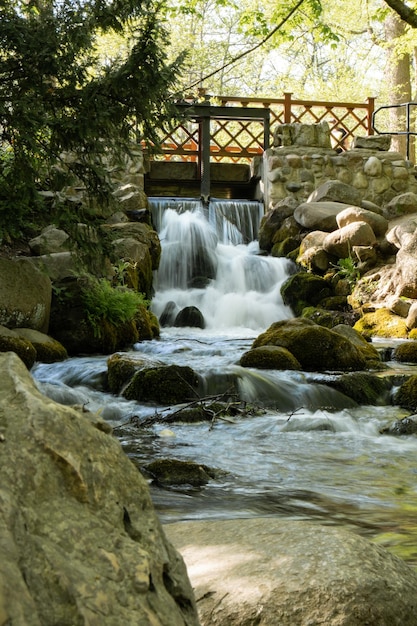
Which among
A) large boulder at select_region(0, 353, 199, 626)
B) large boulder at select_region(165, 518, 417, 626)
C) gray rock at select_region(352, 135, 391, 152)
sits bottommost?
large boulder at select_region(165, 518, 417, 626)

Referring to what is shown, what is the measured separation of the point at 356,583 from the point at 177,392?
4622 millimetres

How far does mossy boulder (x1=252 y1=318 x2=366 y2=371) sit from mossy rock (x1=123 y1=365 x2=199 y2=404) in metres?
1.83

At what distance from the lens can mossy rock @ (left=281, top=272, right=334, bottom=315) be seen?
463 inches

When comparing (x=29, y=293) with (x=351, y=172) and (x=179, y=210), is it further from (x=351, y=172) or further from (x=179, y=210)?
(x=351, y=172)

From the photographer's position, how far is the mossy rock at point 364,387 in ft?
21.9

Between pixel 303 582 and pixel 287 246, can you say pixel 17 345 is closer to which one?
pixel 303 582

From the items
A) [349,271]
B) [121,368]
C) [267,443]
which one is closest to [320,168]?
[349,271]

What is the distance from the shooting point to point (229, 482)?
4.10 m

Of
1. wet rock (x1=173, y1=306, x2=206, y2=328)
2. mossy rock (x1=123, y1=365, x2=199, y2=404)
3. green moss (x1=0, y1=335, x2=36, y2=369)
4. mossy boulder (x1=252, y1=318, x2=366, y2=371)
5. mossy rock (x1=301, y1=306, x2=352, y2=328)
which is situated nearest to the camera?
mossy rock (x1=123, y1=365, x2=199, y2=404)

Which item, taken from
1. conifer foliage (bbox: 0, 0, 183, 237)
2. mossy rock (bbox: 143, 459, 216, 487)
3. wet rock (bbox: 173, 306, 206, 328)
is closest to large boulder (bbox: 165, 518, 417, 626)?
mossy rock (bbox: 143, 459, 216, 487)

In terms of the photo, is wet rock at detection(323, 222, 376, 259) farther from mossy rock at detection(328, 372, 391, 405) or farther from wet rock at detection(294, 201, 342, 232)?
mossy rock at detection(328, 372, 391, 405)

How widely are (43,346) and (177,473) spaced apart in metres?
3.99

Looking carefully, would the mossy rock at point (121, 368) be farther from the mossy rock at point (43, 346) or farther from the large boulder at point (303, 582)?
the large boulder at point (303, 582)

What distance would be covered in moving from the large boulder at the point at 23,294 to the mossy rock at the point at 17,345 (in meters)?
0.41
